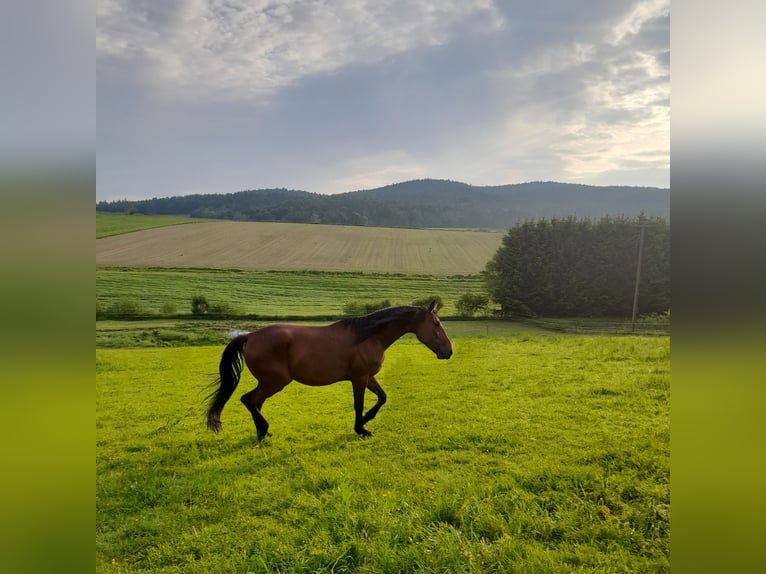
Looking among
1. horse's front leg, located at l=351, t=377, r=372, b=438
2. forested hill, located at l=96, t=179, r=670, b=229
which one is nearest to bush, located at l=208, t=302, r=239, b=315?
forested hill, located at l=96, t=179, r=670, b=229

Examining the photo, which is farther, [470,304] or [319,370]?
[470,304]

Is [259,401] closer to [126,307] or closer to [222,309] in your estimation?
[222,309]

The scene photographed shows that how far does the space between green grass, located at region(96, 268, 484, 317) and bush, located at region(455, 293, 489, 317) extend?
0.07 m

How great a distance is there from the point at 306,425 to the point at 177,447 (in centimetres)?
123

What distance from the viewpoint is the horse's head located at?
13.2ft

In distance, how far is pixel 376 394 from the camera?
4.14 meters

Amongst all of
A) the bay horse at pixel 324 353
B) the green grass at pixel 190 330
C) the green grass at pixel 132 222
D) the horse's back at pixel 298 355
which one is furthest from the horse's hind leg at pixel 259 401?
the green grass at pixel 132 222

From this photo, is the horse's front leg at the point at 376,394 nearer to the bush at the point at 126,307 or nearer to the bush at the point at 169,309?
the bush at the point at 169,309

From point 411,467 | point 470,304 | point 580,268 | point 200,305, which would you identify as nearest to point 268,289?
point 200,305

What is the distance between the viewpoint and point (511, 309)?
181 inches

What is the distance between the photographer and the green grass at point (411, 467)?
116 inches

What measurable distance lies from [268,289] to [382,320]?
5.42 feet

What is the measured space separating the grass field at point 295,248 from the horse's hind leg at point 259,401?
1615 millimetres

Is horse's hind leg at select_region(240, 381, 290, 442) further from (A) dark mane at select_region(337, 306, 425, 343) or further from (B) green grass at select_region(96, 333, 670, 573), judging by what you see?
(A) dark mane at select_region(337, 306, 425, 343)
